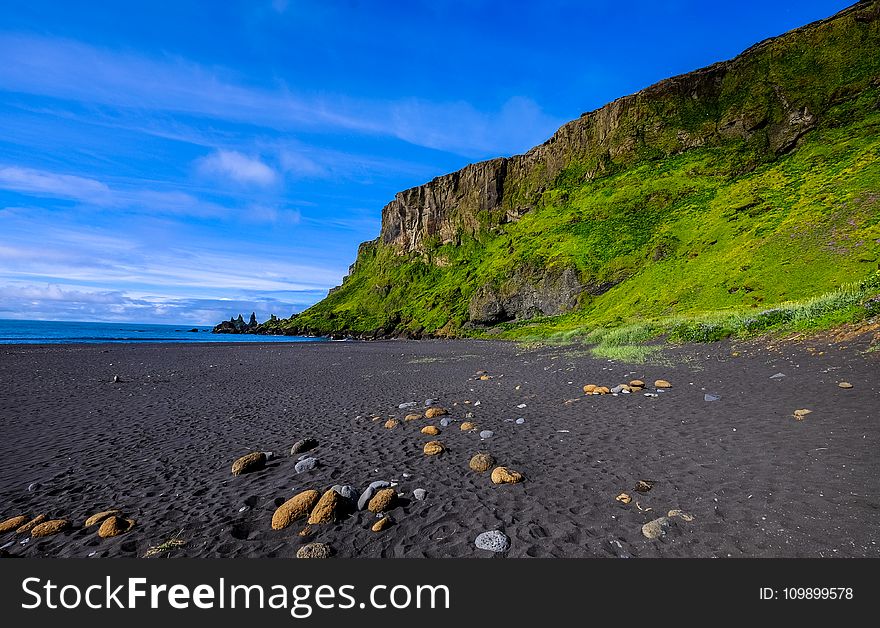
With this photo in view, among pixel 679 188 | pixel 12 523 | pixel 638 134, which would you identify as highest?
pixel 638 134

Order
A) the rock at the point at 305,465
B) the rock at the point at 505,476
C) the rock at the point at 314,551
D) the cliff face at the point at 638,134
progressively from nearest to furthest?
1. the rock at the point at 314,551
2. the rock at the point at 505,476
3. the rock at the point at 305,465
4. the cliff face at the point at 638,134

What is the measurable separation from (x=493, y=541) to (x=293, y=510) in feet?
8.88

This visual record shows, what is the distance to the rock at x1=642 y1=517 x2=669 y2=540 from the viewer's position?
13.8 feet

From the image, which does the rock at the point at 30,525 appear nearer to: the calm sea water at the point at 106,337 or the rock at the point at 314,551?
the rock at the point at 314,551

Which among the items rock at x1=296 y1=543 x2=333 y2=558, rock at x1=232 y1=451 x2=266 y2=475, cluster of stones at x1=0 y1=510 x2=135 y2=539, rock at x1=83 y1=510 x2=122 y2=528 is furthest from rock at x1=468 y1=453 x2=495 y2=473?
rock at x1=83 y1=510 x2=122 y2=528

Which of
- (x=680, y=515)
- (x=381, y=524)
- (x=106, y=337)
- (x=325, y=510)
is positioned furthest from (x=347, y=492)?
(x=106, y=337)

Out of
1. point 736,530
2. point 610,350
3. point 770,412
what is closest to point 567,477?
point 736,530

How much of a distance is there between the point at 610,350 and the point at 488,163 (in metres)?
105

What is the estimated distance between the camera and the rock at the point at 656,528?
4.21 metres

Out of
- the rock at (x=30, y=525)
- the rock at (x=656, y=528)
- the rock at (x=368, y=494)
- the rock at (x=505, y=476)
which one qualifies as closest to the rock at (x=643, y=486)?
the rock at (x=656, y=528)

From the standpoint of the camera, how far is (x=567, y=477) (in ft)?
20.0

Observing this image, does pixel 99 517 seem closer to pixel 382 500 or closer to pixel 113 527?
pixel 113 527

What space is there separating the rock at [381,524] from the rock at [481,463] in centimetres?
214

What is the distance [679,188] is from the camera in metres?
64.7
